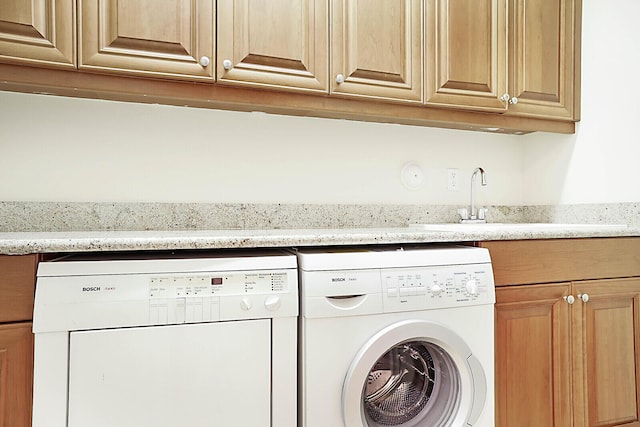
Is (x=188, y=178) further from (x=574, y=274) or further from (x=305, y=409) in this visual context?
(x=574, y=274)

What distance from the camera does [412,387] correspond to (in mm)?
1384

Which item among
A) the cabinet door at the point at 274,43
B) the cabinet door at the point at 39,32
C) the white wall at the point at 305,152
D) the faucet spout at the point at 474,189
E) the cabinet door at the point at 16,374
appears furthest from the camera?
the faucet spout at the point at 474,189

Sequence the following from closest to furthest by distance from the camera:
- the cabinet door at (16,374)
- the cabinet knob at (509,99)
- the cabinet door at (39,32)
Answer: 1. the cabinet door at (16,374)
2. the cabinet door at (39,32)
3. the cabinet knob at (509,99)

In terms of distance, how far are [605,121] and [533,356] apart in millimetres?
1139

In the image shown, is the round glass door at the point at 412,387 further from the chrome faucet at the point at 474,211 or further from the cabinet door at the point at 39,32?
the cabinet door at the point at 39,32

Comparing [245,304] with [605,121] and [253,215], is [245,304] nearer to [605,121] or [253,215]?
[253,215]

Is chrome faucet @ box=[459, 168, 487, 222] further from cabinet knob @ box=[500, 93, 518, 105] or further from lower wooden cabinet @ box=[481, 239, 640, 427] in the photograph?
lower wooden cabinet @ box=[481, 239, 640, 427]

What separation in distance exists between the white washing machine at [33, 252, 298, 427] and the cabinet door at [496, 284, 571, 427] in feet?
2.44

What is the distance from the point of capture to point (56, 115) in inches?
61.2

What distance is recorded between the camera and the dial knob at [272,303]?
45.1 inches

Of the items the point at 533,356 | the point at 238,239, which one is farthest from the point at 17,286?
the point at 533,356

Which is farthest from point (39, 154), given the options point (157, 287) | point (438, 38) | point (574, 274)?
point (574, 274)

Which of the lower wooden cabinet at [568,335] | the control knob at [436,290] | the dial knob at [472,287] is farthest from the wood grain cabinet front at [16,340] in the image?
the lower wooden cabinet at [568,335]

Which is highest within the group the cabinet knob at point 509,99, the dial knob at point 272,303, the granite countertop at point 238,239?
the cabinet knob at point 509,99
